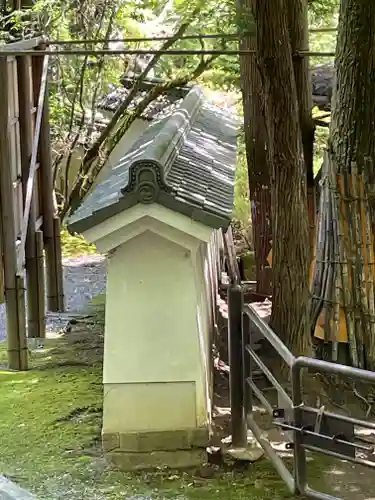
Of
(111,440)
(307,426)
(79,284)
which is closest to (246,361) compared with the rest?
(111,440)

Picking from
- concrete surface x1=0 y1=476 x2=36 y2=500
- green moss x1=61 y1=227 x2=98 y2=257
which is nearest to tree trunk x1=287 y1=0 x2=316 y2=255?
concrete surface x1=0 y1=476 x2=36 y2=500

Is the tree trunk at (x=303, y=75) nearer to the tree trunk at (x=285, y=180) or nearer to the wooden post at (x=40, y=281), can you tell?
the tree trunk at (x=285, y=180)

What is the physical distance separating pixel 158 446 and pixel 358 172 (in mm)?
2515

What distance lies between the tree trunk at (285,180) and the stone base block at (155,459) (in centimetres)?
149

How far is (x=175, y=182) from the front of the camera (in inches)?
191

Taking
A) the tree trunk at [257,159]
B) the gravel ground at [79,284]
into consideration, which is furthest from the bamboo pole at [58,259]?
the tree trunk at [257,159]

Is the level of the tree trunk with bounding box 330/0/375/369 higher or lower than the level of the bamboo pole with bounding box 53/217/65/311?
higher

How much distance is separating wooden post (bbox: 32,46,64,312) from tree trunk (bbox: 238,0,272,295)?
234cm

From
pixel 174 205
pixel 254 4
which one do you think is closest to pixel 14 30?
pixel 254 4

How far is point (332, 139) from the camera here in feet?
20.4

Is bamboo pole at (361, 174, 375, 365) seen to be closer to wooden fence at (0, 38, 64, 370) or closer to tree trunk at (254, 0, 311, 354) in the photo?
tree trunk at (254, 0, 311, 354)

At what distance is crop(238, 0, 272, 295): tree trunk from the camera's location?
8.52 meters

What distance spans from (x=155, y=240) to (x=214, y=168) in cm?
131

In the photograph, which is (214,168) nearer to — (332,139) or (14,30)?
(332,139)
